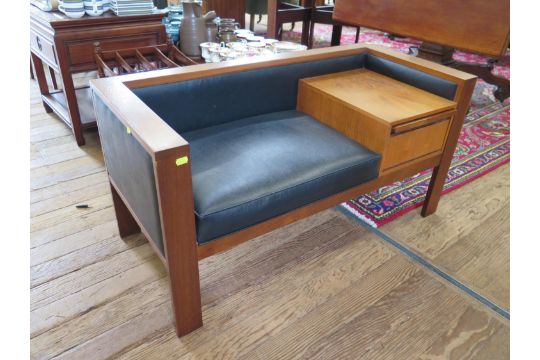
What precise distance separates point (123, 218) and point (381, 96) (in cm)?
120

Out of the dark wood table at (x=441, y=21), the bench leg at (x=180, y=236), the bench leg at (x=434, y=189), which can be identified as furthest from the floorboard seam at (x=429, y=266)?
the dark wood table at (x=441, y=21)

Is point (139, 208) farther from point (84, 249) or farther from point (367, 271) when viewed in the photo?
point (367, 271)

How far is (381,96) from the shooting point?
5.33 feet

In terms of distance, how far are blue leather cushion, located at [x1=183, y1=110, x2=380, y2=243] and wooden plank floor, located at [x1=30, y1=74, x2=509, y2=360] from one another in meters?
0.35

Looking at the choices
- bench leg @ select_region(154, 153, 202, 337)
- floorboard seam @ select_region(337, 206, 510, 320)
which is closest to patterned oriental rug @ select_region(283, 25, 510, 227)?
floorboard seam @ select_region(337, 206, 510, 320)

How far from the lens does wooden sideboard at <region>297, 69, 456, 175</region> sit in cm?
147

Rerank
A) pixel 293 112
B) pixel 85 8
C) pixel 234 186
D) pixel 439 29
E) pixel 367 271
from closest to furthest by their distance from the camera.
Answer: pixel 234 186 < pixel 367 271 < pixel 293 112 < pixel 85 8 < pixel 439 29

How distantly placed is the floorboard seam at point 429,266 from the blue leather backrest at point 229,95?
0.65 meters

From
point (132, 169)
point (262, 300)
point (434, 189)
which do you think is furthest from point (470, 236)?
point (132, 169)

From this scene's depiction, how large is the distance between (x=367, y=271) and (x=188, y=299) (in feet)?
2.45

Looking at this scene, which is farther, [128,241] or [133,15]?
[133,15]

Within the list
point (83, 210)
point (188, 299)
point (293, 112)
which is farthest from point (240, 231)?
point (83, 210)

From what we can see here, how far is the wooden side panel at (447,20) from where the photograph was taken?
2111 mm

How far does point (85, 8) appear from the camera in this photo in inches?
83.1
